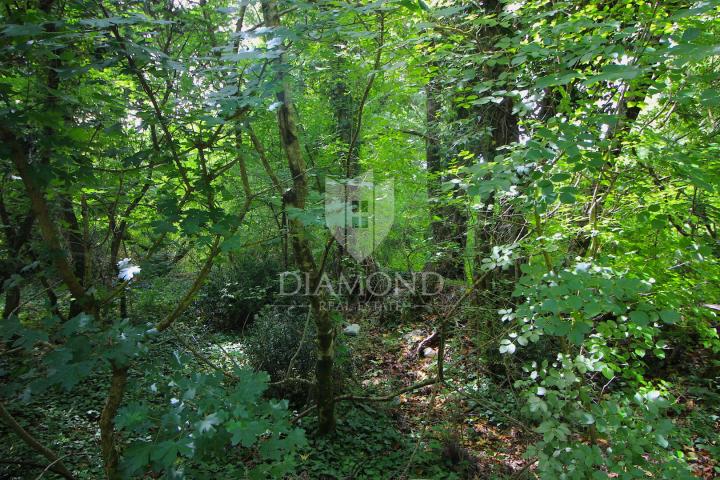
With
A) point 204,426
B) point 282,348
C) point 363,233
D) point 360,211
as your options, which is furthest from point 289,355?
point 204,426

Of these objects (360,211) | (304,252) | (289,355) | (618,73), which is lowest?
(289,355)

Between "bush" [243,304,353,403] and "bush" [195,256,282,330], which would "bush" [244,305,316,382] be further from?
"bush" [195,256,282,330]

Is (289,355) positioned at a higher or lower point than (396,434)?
higher

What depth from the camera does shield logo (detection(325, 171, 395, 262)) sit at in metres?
1.51

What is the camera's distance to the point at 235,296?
20.6ft

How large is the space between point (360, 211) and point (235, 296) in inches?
185

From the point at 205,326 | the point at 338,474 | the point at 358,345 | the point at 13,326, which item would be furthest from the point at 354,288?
the point at 13,326

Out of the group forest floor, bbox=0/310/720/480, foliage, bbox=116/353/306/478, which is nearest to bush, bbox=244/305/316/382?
forest floor, bbox=0/310/720/480

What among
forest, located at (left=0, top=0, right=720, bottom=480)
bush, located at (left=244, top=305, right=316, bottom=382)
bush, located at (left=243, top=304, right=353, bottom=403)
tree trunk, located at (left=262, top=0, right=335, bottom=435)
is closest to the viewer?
forest, located at (left=0, top=0, right=720, bottom=480)

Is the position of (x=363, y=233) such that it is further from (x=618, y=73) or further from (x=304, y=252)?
(x=618, y=73)

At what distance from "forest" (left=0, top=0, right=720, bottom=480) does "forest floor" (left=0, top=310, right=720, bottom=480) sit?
0.02 metres

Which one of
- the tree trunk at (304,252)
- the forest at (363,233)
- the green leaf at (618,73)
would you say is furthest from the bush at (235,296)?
the green leaf at (618,73)

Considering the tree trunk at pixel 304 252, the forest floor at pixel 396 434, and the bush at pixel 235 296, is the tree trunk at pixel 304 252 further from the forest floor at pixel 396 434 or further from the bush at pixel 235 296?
the bush at pixel 235 296

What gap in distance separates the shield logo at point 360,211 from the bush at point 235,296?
4.78 ft
